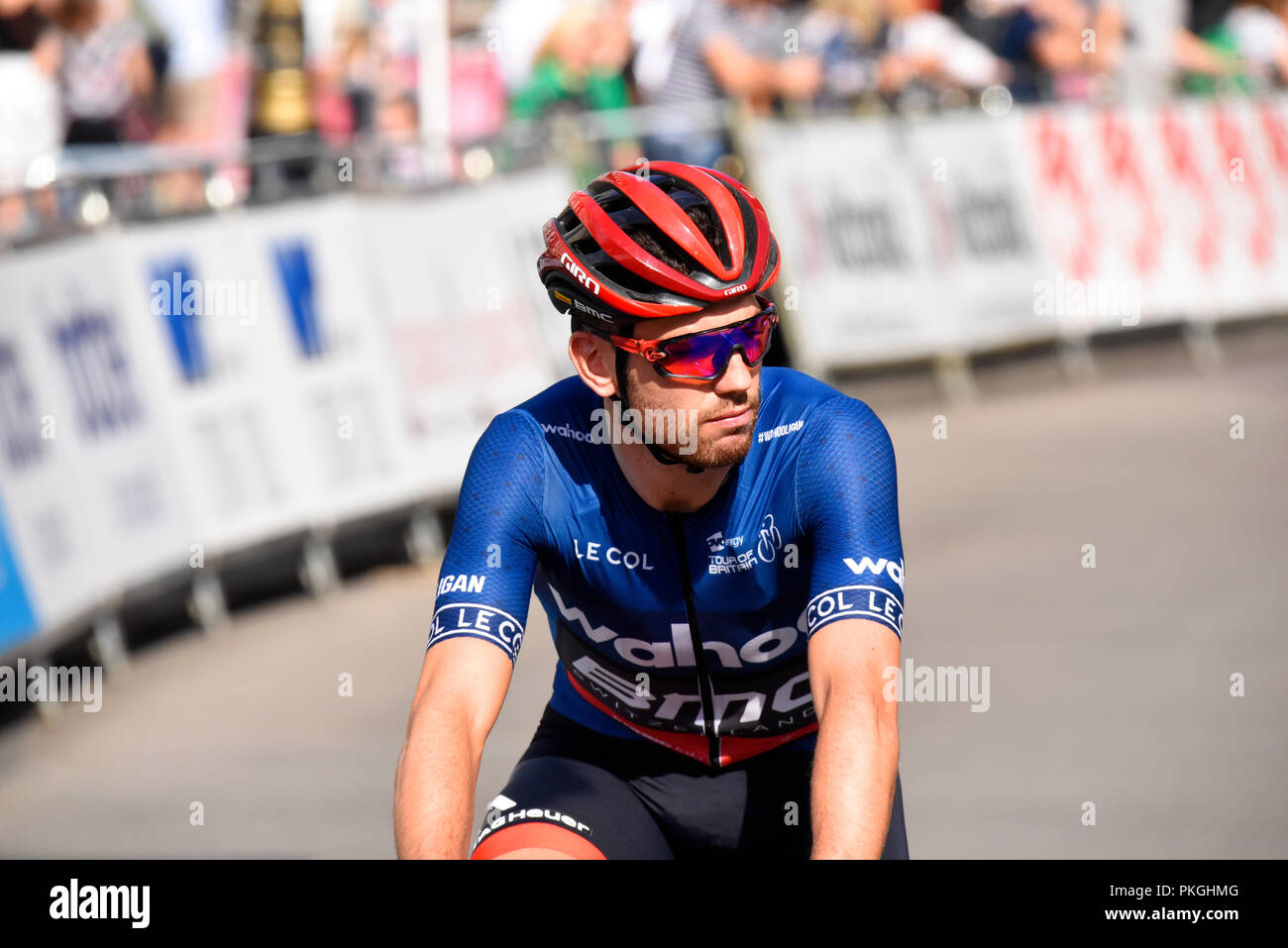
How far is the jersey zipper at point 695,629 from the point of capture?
3.34 m

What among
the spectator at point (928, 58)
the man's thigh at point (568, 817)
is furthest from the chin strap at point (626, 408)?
the spectator at point (928, 58)

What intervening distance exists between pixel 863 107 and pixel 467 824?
11730 mm

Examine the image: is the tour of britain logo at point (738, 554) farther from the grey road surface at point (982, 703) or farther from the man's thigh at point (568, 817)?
the grey road surface at point (982, 703)

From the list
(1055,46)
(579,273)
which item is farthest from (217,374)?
(1055,46)

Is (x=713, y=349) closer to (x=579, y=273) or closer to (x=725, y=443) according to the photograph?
(x=725, y=443)

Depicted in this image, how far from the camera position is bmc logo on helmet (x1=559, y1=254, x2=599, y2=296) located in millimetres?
3168

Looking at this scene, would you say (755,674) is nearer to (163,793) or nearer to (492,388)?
(163,793)

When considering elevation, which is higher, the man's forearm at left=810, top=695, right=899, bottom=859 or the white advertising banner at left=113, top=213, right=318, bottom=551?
the man's forearm at left=810, top=695, right=899, bottom=859

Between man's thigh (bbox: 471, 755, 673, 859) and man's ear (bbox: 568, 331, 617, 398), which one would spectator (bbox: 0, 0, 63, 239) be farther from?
man's thigh (bbox: 471, 755, 673, 859)

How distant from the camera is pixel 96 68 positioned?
36.3 feet

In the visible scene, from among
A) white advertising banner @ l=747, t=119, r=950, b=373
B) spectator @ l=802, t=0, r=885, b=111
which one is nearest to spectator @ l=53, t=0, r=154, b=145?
white advertising banner @ l=747, t=119, r=950, b=373

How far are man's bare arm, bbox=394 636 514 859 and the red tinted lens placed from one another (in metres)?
0.61

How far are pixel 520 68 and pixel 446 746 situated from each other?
494 inches

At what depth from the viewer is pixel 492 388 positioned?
34.1 feet
